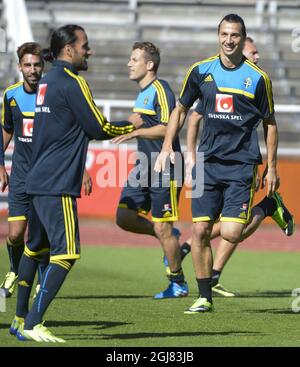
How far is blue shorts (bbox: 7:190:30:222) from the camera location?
35.0 feet

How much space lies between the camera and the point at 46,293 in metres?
7.76

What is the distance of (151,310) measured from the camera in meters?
10.0

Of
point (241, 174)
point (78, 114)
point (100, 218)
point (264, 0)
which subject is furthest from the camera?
point (264, 0)

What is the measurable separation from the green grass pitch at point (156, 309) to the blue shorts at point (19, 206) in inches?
31.5

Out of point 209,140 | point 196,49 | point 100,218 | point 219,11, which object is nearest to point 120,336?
point 209,140

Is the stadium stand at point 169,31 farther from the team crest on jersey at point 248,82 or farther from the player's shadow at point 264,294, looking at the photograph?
the team crest on jersey at point 248,82

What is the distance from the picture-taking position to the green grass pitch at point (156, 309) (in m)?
8.11

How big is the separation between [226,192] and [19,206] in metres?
2.09

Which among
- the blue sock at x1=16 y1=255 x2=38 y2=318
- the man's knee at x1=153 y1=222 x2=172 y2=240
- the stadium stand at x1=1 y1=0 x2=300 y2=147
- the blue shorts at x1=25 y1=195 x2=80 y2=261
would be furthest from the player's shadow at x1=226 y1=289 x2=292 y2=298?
the stadium stand at x1=1 y1=0 x2=300 y2=147

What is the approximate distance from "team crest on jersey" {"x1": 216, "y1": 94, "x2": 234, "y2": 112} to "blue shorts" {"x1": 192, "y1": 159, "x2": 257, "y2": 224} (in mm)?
467

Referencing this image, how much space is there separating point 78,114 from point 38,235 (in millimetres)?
971

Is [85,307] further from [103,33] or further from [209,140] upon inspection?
[103,33]

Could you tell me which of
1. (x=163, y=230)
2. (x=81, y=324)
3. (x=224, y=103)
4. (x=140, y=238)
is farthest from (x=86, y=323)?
(x=140, y=238)

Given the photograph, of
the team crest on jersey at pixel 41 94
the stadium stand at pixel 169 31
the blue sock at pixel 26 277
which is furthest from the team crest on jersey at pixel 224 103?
the stadium stand at pixel 169 31
